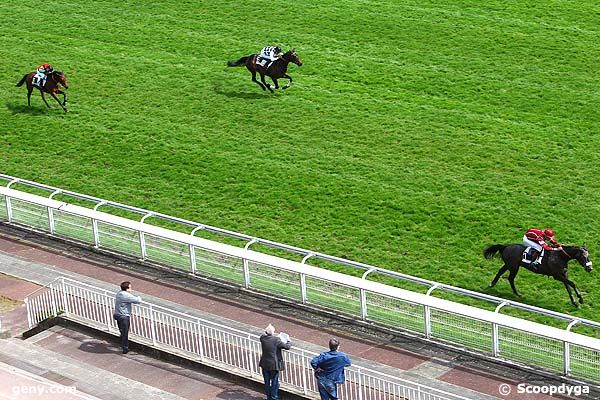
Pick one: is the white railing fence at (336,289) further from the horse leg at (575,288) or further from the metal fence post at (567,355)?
the horse leg at (575,288)

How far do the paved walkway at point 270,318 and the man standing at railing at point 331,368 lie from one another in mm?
1763

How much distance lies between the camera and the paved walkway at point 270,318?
15.6 m

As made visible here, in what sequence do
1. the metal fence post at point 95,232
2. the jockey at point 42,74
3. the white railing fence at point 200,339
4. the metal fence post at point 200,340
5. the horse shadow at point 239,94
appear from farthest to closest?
the horse shadow at point 239,94 → the jockey at point 42,74 → the metal fence post at point 95,232 → the metal fence post at point 200,340 → the white railing fence at point 200,339

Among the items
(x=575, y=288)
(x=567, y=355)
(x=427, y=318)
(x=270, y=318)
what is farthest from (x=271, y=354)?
(x=575, y=288)

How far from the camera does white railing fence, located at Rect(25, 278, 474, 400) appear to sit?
48.0ft

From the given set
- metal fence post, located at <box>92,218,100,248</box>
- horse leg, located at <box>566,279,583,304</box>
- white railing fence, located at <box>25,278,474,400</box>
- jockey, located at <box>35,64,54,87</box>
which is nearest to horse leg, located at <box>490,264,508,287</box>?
horse leg, located at <box>566,279,583,304</box>

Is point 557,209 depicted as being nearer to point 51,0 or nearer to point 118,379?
point 118,379

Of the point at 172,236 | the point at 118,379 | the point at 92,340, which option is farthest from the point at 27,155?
the point at 118,379

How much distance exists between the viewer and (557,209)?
72.4 feet

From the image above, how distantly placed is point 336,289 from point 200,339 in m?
2.56

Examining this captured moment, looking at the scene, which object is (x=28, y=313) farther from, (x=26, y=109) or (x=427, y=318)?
(x=26, y=109)

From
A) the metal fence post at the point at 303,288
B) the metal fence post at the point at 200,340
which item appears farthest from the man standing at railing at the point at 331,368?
the metal fence post at the point at 303,288

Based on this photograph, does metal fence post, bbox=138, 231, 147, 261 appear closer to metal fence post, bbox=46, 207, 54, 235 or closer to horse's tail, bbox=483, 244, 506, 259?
metal fence post, bbox=46, 207, 54, 235

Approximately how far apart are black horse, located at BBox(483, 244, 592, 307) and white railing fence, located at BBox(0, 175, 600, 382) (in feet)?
2.69
